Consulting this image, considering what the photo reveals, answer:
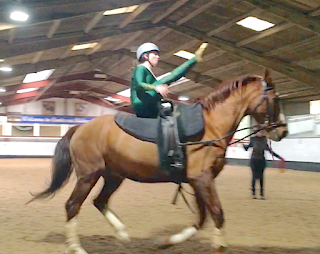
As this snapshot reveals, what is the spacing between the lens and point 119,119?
3635mm

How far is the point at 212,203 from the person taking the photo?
10.2 ft

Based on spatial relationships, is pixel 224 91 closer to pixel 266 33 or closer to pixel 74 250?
pixel 74 250

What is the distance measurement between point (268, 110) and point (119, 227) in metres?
1.89

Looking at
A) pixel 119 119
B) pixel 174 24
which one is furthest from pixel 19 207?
pixel 174 24

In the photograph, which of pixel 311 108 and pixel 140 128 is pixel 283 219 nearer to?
pixel 140 128

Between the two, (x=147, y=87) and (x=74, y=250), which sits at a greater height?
(x=147, y=87)

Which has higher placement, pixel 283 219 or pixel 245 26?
pixel 245 26

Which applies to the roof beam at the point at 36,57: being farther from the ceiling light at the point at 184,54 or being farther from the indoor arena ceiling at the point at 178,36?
the ceiling light at the point at 184,54

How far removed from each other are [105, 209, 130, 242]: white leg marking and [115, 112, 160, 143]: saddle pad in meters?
1.02

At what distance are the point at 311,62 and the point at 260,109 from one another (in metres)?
11.2

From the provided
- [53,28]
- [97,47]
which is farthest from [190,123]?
[97,47]

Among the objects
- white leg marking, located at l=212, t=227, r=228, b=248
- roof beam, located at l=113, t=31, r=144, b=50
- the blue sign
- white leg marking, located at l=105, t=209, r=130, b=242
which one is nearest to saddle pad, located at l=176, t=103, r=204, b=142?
white leg marking, located at l=212, t=227, r=228, b=248

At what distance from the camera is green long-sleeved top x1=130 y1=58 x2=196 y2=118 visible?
337 cm

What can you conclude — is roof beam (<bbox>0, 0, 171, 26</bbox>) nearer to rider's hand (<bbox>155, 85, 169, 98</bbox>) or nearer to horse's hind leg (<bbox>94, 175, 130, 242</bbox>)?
horse's hind leg (<bbox>94, 175, 130, 242</bbox>)
